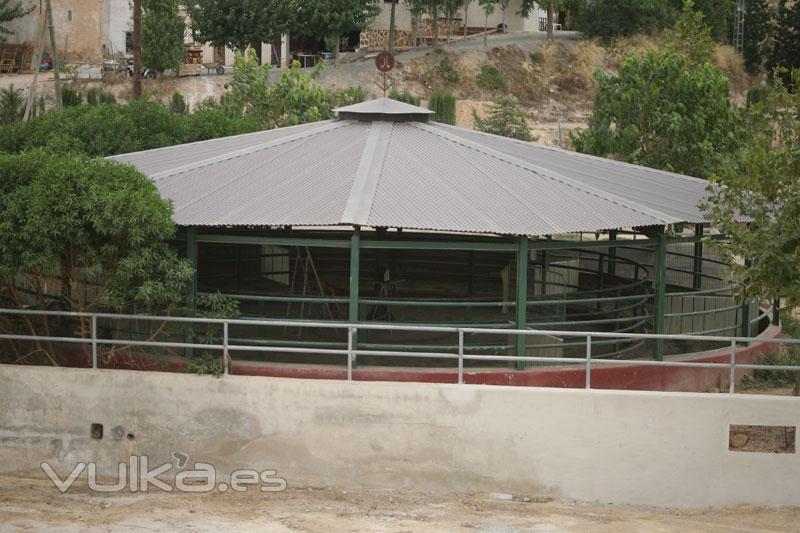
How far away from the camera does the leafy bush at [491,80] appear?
63.8 meters

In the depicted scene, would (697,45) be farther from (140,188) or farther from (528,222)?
(140,188)

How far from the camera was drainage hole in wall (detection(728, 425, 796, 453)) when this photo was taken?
17.8 m

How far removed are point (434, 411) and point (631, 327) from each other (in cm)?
415

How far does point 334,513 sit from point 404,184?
5684 mm

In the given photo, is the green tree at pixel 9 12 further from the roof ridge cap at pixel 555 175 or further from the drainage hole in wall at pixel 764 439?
the drainage hole in wall at pixel 764 439

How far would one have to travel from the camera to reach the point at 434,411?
1783cm

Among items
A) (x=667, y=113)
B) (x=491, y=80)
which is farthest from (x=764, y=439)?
(x=491, y=80)

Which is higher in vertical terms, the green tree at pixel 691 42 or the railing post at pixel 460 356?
the green tree at pixel 691 42

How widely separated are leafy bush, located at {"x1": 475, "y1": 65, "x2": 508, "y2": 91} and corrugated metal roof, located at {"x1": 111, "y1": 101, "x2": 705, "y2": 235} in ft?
132

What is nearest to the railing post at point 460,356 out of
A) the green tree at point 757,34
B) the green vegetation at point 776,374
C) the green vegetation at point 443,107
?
the green vegetation at point 776,374

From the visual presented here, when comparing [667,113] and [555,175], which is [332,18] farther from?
[555,175]

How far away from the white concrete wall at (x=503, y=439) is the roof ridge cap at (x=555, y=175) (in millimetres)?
3563

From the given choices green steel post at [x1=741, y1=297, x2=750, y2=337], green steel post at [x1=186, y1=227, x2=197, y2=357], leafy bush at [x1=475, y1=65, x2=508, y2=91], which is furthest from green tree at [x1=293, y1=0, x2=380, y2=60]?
green steel post at [x1=186, y1=227, x2=197, y2=357]

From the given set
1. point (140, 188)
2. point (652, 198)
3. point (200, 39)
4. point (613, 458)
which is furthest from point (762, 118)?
point (200, 39)
